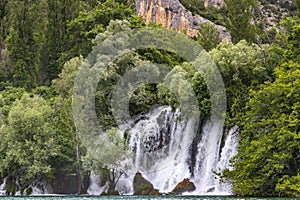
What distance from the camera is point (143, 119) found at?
5491 cm

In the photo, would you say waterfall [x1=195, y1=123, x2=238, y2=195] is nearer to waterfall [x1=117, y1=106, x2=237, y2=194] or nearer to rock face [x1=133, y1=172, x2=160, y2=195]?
waterfall [x1=117, y1=106, x2=237, y2=194]

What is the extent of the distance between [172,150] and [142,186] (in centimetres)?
398

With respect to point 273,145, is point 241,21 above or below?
above

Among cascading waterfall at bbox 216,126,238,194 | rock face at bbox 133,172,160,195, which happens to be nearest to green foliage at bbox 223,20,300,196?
cascading waterfall at bbox 216,126,238,194

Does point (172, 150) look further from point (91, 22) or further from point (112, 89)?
point (91, 22)

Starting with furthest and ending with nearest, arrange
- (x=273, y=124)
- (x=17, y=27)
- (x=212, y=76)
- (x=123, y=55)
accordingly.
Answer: (x=17, y=27), (x=123, y=55), (x=212, y=76), (x=273, y=124)

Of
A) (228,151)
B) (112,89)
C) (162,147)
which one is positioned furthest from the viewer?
(112,89)

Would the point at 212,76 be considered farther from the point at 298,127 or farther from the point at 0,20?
the point at 0,20

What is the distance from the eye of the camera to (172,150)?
168 feet

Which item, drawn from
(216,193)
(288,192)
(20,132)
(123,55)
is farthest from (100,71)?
(288,192)

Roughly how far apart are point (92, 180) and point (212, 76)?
14352 mm

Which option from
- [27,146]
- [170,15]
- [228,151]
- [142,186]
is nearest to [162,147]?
[142,186]

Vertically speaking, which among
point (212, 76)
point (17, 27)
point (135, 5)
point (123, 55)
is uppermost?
point (135, 5)

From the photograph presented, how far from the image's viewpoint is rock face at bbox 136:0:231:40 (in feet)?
261
